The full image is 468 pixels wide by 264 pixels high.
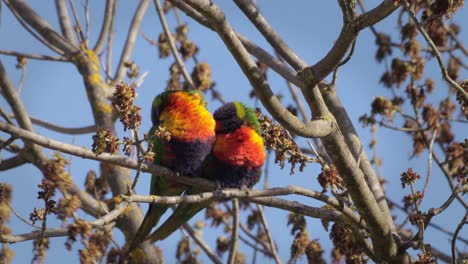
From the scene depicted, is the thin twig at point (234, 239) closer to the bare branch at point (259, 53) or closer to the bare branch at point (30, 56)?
the bare branch at point (259, 53)

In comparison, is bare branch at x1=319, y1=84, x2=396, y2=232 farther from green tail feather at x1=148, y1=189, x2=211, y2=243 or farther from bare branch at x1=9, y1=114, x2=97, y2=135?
bare branch at x1=9, y1=114, x2=97, y2=135

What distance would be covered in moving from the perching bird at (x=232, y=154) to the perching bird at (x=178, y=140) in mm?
67

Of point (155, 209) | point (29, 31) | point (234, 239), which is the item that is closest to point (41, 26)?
point (29, 31)

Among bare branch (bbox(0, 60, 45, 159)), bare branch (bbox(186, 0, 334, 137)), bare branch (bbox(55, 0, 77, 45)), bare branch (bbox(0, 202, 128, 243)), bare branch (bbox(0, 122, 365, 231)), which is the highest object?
bare branch (bbox(55, 0, 77, 45))

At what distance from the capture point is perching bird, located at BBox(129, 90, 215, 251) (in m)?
4.03

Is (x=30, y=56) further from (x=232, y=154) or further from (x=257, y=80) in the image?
(x=257, y=80)

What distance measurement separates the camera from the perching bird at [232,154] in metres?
4.14

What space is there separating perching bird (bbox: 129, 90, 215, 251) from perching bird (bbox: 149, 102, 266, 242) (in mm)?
67

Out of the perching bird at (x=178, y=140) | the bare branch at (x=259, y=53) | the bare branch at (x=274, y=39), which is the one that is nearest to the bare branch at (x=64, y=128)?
the perching bird at (x=178, y=140)

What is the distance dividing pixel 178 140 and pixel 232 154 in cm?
35

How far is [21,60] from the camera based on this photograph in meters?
5.41

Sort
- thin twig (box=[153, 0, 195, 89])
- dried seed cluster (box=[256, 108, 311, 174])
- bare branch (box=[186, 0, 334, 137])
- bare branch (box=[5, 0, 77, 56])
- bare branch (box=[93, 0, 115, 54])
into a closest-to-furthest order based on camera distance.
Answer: bare branch (box=[186, 0, 334, 137])
dried seed cluster (box=[256, 108, 311, 174])
thin twig (box=[153, 0, 195, 89])
bare branch (box=[5, 0, 77, 56])
bare branch (box=[93, 0, 115, 54])

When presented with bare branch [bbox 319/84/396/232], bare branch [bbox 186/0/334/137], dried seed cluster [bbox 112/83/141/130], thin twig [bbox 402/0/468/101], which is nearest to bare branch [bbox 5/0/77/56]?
bare branch [bbox 319/84/396/232]

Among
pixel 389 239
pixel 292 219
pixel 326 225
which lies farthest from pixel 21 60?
pixel 389 239
